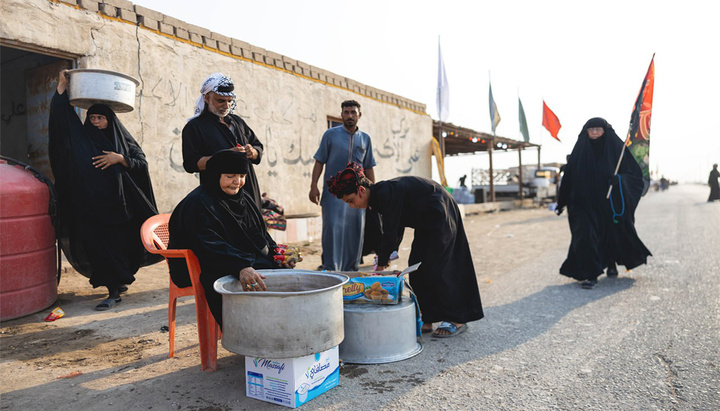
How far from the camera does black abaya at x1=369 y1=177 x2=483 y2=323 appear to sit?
299 cm

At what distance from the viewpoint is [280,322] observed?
2.02m

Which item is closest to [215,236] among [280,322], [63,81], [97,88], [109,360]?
[280,322]

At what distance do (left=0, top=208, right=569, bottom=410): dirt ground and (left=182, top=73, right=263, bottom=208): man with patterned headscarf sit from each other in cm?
123

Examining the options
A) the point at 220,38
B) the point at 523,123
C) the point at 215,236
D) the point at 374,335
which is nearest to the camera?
the point at 215,236

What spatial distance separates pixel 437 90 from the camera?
Result: 46.6 ft

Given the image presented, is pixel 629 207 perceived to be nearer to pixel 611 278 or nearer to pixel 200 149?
pixel 611 278

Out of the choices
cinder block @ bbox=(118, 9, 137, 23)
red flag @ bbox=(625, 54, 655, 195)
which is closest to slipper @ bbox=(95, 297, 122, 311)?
cinder block @ bbox=(118, 9, 137, 23)

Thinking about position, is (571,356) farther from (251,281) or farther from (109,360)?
(109,360)

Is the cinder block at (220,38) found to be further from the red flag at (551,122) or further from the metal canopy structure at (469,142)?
the red flag at (551,122)

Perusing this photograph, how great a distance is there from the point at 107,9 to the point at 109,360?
476cm

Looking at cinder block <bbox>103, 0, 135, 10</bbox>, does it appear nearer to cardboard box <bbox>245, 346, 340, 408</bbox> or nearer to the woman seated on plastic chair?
the woman seated on plastic chair

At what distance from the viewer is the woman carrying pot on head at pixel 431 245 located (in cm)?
297

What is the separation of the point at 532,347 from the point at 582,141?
295 cm

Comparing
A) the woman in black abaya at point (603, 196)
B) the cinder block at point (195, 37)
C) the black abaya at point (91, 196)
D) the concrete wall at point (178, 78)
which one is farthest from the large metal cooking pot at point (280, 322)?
the cinder block at point (195, 37)
